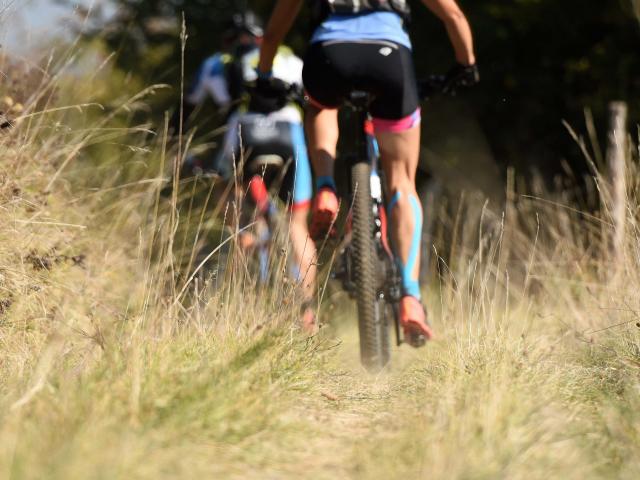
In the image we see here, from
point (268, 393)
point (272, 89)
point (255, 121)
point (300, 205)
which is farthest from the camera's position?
point (255, 121)

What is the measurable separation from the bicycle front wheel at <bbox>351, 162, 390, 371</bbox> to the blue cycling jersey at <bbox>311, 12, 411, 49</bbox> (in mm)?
514

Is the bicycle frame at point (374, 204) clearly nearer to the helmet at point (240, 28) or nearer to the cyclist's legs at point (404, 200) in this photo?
the cyclist's legs at point (404, 200)

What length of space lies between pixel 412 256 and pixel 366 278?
27cm

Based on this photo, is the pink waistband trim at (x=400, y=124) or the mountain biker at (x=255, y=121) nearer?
the pink waistband trim at (x=400, y=124)

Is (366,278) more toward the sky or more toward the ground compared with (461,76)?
more toward the ground

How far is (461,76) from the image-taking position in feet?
15.2

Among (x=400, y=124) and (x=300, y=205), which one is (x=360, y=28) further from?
(x=300, y=205)

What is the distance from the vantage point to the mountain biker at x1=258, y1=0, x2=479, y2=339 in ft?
14.0

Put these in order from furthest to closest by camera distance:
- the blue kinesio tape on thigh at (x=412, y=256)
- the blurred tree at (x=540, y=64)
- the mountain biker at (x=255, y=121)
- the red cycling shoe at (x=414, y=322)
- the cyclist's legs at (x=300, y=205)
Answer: the blurred tree at (x=540, y=64) → the mountain biker at (x=255, y=121) → the cyclist's legs at (x=300, y=205) → the blue kinesio tape on thigh at (x=412, y=256) → the red cycling shoe at (x=414, y=322)

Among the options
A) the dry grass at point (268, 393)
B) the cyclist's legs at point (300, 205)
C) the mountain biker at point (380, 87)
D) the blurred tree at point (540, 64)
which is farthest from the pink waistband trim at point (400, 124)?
the blurred tree at point (540, 64)


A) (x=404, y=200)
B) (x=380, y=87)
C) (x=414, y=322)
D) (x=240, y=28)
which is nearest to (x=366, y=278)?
(x=414, y=322)

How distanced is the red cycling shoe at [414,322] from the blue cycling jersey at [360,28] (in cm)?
98

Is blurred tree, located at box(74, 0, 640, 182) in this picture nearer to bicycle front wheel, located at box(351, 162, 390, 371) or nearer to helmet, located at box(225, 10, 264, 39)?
helmet, located at box(225, 10, 264, 39)

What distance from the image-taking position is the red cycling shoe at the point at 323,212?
14.1 ft
